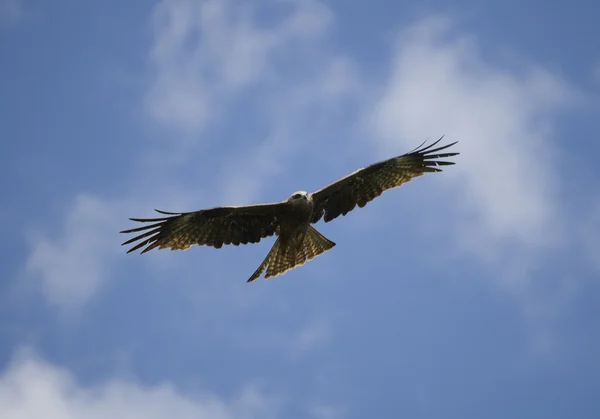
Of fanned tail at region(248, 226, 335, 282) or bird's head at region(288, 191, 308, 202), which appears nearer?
bird's head at region(288, 191, 308, 202)

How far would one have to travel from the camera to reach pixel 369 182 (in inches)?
526

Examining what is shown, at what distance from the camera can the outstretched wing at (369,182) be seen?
43.0ft

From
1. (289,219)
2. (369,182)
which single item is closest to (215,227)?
(289,219)

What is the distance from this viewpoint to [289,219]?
12680 mm

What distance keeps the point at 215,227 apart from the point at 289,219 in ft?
3.79

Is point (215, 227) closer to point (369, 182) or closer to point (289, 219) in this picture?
point (289, 219)

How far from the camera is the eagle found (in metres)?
12.6

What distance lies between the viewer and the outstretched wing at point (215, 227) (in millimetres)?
12570

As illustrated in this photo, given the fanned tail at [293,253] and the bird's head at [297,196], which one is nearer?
the bird's head at [297,196]

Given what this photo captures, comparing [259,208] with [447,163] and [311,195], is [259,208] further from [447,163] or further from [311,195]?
[447,163]

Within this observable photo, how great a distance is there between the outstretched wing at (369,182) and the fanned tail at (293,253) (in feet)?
1.13

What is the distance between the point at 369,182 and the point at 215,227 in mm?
2561

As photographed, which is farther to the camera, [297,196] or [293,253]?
[293,253]

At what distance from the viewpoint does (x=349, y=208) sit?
13.2 m
